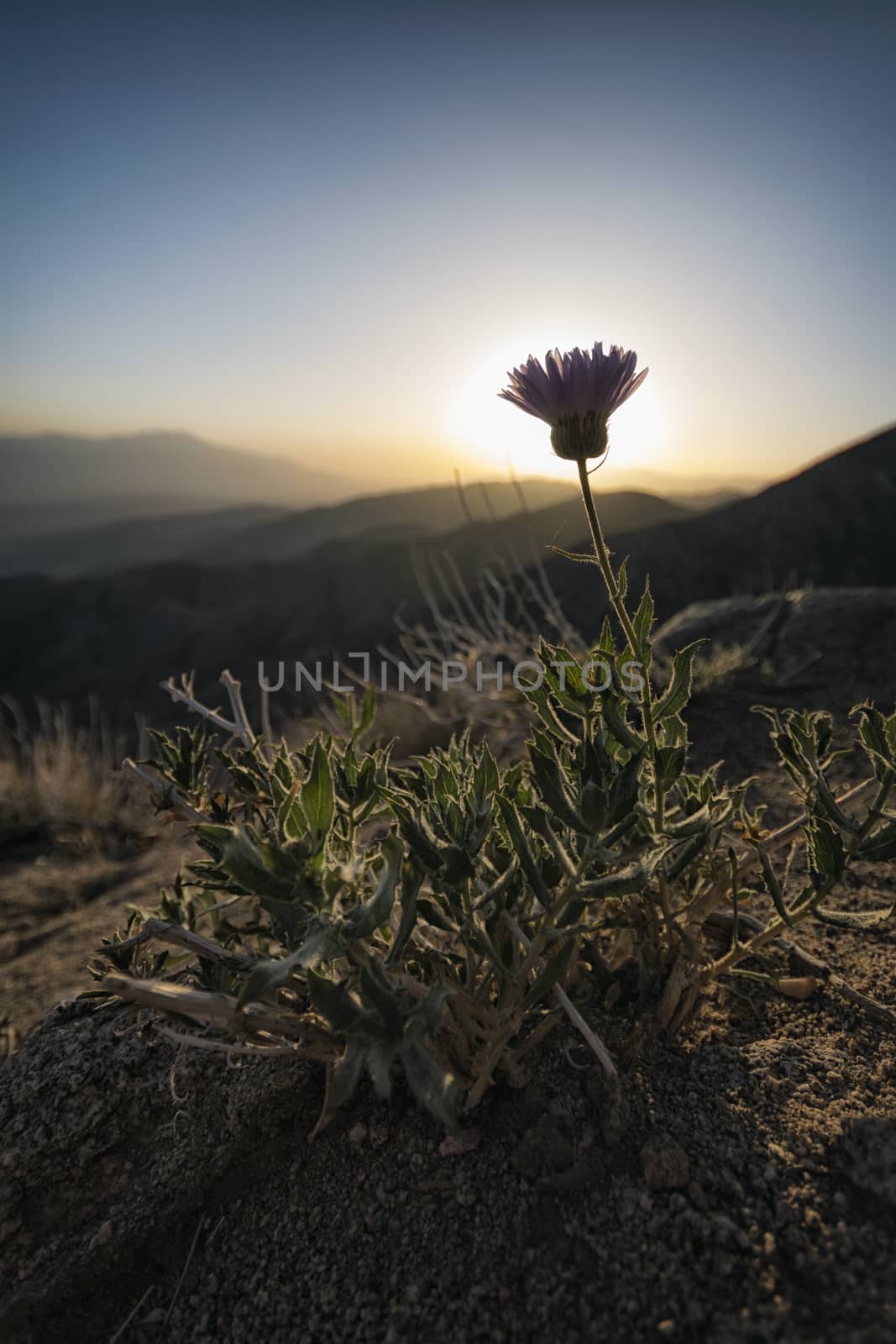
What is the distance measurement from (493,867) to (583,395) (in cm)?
73

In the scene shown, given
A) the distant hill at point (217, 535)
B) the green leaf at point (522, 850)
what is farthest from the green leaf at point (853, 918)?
the distant hill at point (217, 535)

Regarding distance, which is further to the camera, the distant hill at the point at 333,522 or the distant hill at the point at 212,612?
the distant hill at the point at 333,522

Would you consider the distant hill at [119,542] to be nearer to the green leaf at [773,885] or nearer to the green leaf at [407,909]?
the green leaf at [407,909]

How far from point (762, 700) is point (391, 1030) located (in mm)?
2667

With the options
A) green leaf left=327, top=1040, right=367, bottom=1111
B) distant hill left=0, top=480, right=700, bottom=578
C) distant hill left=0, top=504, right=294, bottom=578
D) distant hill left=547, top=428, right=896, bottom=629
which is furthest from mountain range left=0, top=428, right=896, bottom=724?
distant hill left=0, top=504, right=294, bottom=578

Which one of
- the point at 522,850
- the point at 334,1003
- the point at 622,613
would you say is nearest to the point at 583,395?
the point at 622,613

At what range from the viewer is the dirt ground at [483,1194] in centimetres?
86

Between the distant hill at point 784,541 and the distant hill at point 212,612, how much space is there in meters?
2.39

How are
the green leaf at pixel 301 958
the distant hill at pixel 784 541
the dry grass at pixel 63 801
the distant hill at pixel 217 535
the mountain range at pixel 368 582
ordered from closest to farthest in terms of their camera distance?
the green leaf at pixel 301 958, the dry grass at pixel 63 801, the distant hill at pixel 784 541, the mountain range at pixel 368 582, the distant hill at pixel 217 535

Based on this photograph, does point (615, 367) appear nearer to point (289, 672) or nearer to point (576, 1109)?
point (576, 1109)

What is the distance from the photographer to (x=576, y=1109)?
3.71 feet

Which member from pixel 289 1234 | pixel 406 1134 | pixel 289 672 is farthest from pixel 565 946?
pixel 289 672

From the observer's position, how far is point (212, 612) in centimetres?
2378

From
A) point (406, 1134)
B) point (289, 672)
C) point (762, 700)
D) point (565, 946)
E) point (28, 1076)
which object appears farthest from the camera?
point (289, 672)
